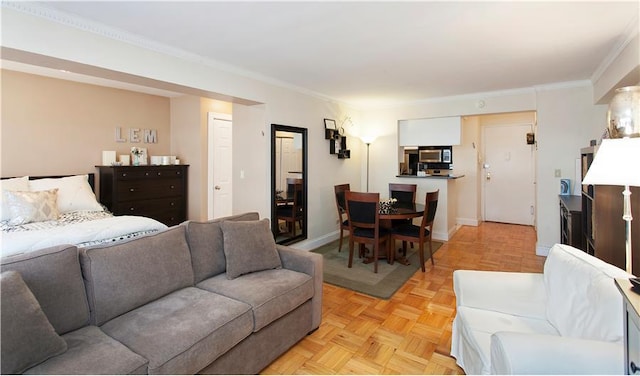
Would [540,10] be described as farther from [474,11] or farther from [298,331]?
[298,331]

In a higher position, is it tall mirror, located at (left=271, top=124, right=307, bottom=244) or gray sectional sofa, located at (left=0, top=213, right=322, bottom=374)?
tall mirror, located at (left=271, top=124, right=307, bottom=244)

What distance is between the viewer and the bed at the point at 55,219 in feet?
8.84

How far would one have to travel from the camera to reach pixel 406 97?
199 inches

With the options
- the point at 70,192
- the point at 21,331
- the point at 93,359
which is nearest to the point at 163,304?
the point at 93,359

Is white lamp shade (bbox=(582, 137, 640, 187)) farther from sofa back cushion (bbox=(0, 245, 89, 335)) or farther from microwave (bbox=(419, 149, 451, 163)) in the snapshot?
microwave (bbox=(419, 149, 451, 163))

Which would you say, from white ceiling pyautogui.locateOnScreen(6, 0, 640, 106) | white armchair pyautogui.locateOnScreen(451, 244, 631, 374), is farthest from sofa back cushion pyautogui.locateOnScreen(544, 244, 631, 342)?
white ceiling pyautogui.locateOnScreen(6, 0, 640, 106)

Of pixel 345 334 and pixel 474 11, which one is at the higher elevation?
pixel 474 11

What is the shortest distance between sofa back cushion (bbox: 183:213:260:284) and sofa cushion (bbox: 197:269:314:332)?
0.07m

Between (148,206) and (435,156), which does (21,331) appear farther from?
(435,156)

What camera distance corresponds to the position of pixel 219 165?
18.4 ft

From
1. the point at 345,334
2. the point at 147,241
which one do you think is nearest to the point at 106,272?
the point at 147,241

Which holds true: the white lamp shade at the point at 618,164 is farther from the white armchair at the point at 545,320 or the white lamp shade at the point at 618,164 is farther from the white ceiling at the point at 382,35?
the white ceiling at the point at 382,35

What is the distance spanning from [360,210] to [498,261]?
2.03m

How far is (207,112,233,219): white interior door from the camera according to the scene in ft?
18.0
